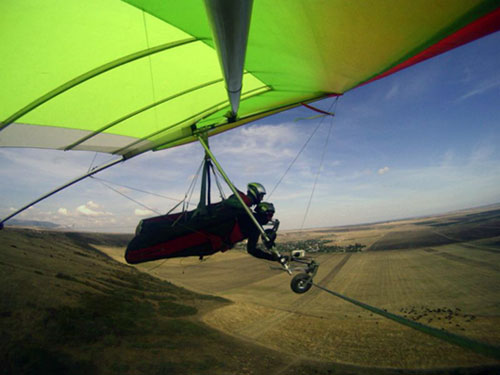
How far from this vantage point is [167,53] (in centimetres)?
256

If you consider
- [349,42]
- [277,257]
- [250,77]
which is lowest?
[277,257]

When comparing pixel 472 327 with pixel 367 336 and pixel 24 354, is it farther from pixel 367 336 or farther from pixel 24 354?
pixel 24 354

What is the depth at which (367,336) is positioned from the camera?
1980cm

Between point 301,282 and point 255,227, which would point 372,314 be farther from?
point 255,227

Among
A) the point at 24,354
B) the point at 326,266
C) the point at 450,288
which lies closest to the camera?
the point at 24,354

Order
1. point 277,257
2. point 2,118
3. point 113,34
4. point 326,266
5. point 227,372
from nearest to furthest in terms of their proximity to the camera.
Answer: point 113,34 < point 2,118 < point 277,257 < point 227,372 < point 326,266

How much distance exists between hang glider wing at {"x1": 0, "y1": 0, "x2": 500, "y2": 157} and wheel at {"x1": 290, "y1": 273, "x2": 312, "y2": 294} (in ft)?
10.2

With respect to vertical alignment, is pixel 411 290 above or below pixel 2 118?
below

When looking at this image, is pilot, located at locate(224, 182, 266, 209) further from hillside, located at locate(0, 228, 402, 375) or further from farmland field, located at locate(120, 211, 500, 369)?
farmland field, located at locate(120, 211, 500, 369)

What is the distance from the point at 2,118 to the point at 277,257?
13.4ft

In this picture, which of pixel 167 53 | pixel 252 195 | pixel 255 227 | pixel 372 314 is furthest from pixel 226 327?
pixel 167 53

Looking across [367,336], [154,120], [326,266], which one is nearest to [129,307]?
[367,336]

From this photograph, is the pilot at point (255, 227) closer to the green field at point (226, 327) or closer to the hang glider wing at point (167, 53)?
the hang glider wing at point (167, 53)

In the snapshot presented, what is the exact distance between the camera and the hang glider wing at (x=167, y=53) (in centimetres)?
186
